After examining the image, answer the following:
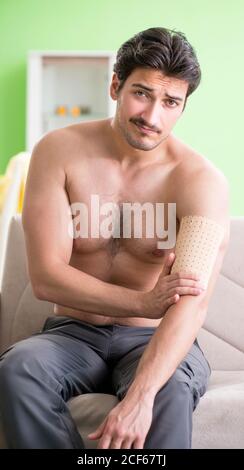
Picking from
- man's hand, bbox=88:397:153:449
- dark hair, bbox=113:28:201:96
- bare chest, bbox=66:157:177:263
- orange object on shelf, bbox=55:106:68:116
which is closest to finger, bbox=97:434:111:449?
man's hand, bbox=88:397:153:449

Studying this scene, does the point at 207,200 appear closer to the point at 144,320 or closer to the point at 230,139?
the point at 144,320

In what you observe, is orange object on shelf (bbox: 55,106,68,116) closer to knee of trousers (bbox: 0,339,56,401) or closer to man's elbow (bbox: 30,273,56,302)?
man's elbow (bbox: 30,273,56,302)

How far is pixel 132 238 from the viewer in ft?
6.26

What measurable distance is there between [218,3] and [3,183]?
3.78 meters

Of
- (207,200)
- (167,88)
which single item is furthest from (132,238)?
(167,88)

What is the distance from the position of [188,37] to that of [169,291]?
532 centimetres

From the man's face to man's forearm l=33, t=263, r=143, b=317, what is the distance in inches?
14.2

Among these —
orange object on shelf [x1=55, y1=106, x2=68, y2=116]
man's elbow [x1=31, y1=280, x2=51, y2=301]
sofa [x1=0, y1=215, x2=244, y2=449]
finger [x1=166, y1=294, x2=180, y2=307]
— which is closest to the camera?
finger [x1=166, y1=294, x2=180, y2=307]

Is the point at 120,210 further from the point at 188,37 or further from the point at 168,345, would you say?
the point at 188,37

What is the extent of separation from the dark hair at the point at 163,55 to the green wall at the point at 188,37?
191 inches

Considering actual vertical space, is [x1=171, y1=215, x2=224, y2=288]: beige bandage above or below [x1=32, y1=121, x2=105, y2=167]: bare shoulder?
below

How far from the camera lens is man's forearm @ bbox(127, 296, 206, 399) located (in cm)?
151

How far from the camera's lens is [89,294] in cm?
171

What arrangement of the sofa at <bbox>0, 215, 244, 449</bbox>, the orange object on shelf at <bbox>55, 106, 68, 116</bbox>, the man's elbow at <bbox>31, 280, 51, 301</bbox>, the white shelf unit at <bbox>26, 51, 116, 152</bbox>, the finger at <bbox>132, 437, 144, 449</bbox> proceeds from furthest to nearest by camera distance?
the orange object on shelf at <bbox>55, 106, 68, 116</bbox>
the white shelf unit at <bbox>26, 51, 116, 152</bbox>
the sofa at <bbox>0, 215, 244, 449</bbox>
the man's elbow at <bbox>31, 280, 51, 301</bbox>
the finger at <bbox>132, 437, 144, 449</bbox>
